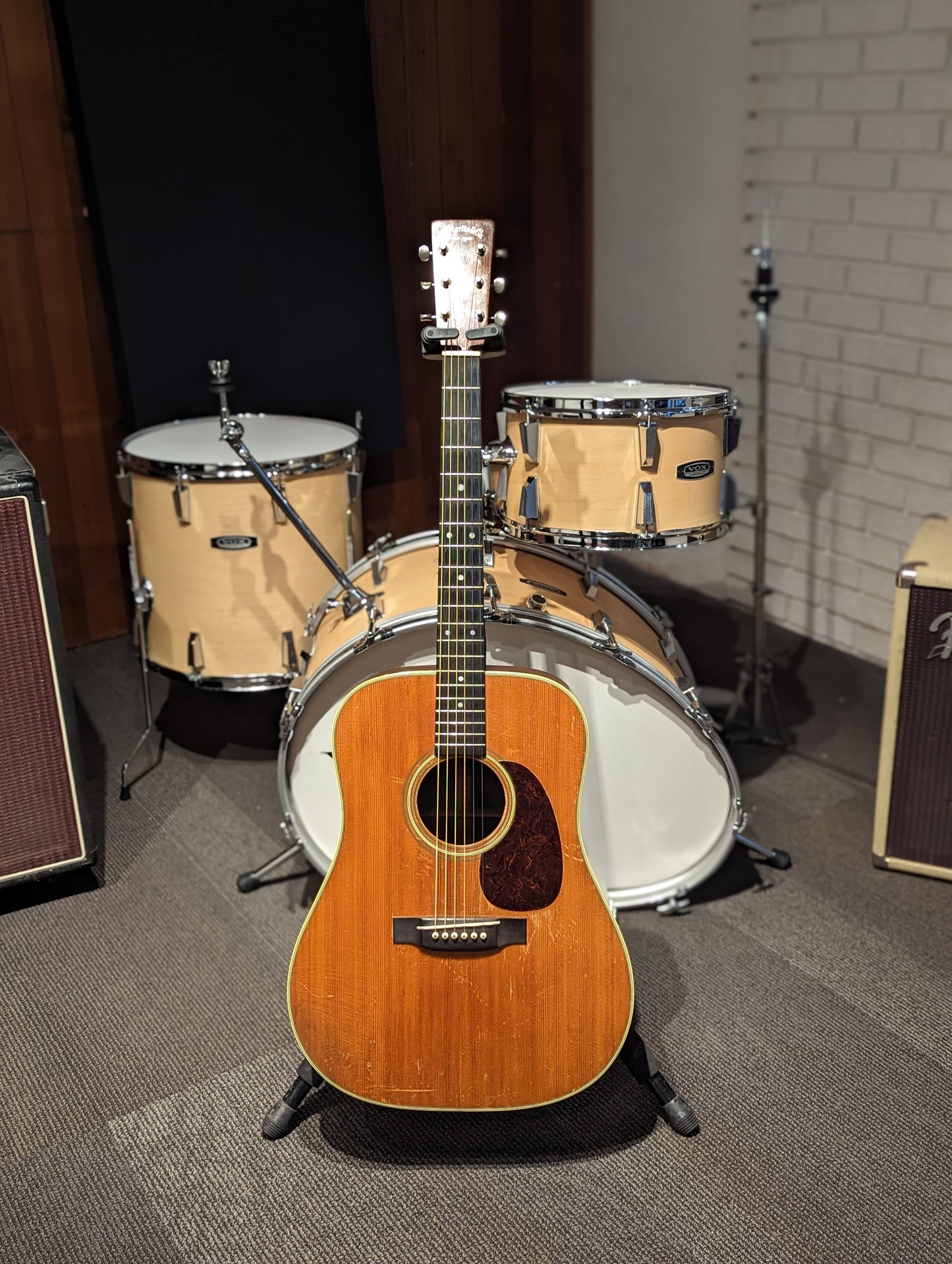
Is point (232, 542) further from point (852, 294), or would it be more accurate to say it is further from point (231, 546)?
point (852, 294)

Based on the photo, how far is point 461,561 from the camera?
5.66 ft

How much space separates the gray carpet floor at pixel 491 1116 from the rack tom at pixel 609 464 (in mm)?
743

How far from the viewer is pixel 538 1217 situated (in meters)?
1.68

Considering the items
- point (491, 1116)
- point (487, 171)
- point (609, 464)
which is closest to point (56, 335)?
point (487, 171)

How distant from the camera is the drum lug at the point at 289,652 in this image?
2600mm

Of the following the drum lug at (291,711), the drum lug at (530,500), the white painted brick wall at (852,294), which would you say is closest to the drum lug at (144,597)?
the drum lug at (291,711)

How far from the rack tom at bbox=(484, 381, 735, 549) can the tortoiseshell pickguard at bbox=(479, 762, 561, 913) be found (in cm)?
54

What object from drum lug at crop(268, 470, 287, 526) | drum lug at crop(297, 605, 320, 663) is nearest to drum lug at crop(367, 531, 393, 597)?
drum lug at crop(297, 605, 320, 663)

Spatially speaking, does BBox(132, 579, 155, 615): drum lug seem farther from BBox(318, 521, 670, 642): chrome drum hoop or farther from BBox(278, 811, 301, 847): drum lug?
BBox(278, 811, 301, 847): drum lug

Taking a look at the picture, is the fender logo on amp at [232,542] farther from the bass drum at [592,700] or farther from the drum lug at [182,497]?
the bass drum at [592,700]

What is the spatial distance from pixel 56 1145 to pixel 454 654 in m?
0.94

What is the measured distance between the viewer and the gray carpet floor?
166 centimetres

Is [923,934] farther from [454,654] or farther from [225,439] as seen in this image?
[225,439]

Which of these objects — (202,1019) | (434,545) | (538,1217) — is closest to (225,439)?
(434,545)
